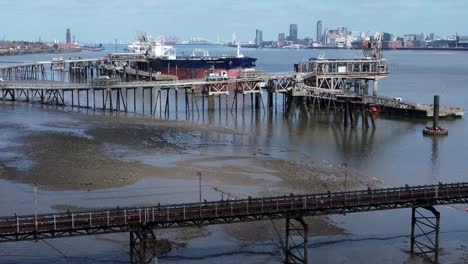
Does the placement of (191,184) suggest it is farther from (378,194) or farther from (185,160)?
(378,194)

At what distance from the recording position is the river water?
3272cm

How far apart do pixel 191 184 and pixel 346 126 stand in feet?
111

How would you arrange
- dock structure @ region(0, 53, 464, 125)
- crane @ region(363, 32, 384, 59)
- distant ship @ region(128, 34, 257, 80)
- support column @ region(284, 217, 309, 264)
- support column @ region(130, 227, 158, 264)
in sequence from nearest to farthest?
support column @ region(130, 227, 158, 264)
support column @ region(284, 217, 309, 264)
dock structure @ region(0, 53, 464, 125)
crane @ region(363, 32, 384, 59)
distant ship @ region(128, 34, 257, 80)

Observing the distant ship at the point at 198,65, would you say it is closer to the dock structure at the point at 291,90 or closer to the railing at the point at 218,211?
the dock structure at the point at 291,90

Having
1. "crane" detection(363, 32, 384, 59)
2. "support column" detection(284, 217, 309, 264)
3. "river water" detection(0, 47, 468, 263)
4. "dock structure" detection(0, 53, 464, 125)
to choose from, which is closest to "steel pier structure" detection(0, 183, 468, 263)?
"support column" detection(284, 217, 309, 264)

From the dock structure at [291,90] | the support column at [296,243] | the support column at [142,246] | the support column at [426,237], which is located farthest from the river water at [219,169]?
the dock structure at [291,90]

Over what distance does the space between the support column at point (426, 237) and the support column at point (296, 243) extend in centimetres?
564

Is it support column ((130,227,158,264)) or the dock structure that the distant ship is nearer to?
the dock structure

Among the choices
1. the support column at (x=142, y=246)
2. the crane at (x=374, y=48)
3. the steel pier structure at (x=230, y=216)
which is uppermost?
the crane at (x=374, y=48)

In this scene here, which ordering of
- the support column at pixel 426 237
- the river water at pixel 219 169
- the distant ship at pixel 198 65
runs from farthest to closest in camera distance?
1. the distant ship at pixel 198 65
2. the river water at pixel 219 169
3. the support column at pixel 426 237

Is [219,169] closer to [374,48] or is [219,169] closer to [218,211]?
[218,211]

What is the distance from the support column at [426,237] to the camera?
32281mm

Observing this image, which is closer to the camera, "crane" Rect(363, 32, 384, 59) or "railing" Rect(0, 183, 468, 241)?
"railing" Rect(0, 183, 468, 241)

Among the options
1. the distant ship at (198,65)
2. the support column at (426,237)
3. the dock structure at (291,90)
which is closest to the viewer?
the support column at (426,237)
